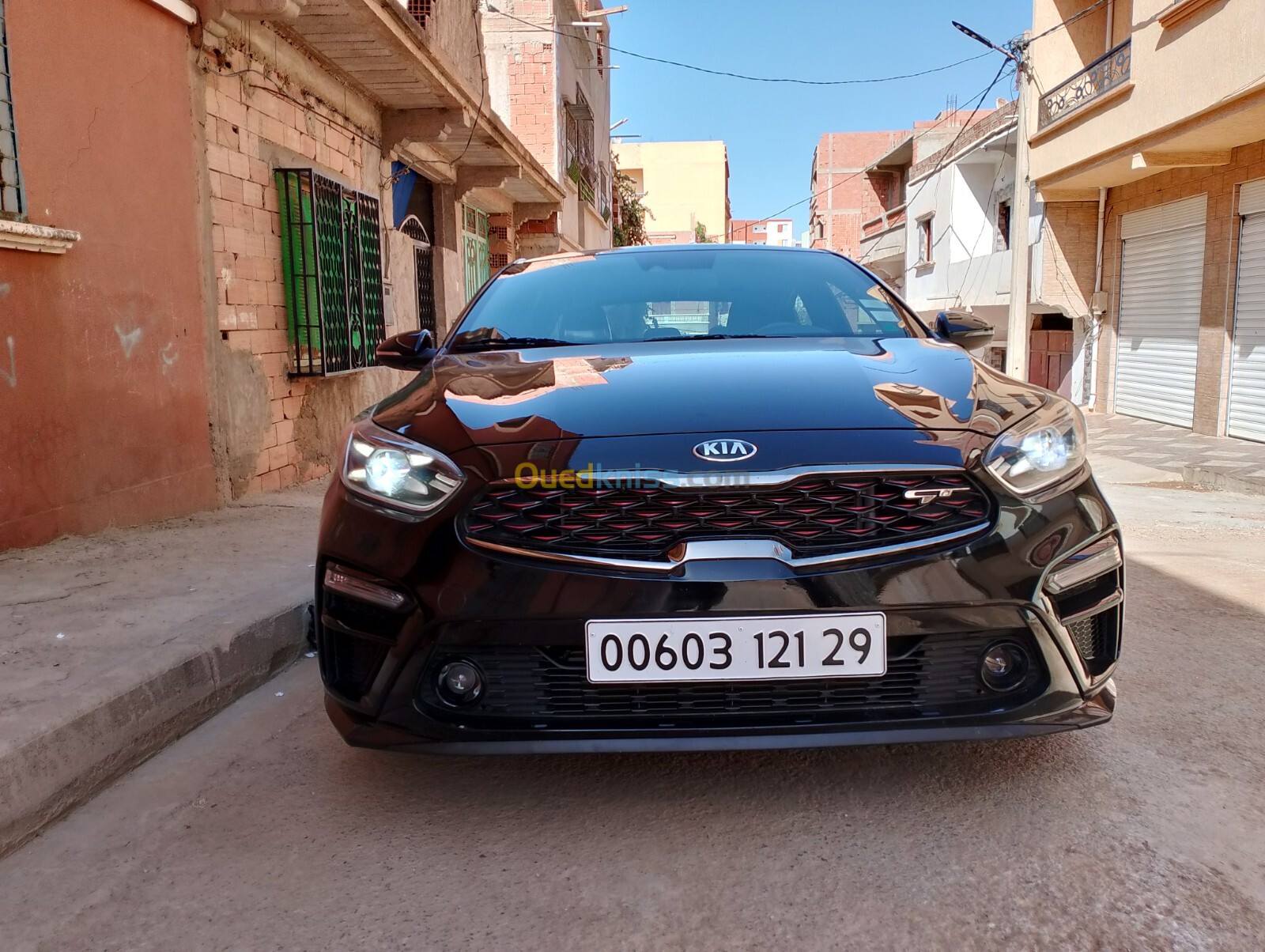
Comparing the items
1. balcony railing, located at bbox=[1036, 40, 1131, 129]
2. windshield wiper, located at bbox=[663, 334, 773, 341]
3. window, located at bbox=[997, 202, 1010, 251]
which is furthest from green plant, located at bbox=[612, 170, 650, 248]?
windshield wiper, located at bbox=[663, 334, 773, 341]

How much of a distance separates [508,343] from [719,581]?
1454mm

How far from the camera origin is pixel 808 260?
3.62 meters

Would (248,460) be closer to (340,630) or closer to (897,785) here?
(340,630)

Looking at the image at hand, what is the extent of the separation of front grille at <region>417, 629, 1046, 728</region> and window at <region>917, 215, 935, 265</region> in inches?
1032

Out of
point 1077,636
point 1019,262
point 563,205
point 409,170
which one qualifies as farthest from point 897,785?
point 563,205

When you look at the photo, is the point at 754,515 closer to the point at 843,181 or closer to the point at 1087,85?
the point at 1087,85

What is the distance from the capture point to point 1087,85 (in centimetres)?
1340

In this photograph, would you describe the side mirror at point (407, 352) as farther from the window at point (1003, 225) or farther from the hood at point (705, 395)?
the window at point (1003, 225)

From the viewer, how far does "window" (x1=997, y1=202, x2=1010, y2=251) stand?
2194 centimetres

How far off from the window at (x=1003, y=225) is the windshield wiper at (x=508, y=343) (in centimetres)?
2099

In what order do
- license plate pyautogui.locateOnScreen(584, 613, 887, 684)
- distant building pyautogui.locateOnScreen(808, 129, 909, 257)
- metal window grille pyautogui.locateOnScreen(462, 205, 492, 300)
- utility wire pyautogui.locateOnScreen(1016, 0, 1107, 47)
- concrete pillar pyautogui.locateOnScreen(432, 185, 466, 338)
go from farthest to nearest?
distant building pyautogui.locateOnScreen(808, 129, 909, 257), metal window grille pyautogui.locateOnScreen(462, 205, 492, 300), utility wire pyautogui.locateOnScreen(1016, 0, 1107, 47), concrete pillar pyautogui.locateOnScreen(432, 185, 466, 338), license plate pyautogui.locateOnScreen(584, 613, 887, 684)

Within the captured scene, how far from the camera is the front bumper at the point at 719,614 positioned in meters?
1.90

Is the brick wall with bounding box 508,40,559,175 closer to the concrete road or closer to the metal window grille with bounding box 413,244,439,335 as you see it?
the metal window grille with bounding box 413,244,439,335

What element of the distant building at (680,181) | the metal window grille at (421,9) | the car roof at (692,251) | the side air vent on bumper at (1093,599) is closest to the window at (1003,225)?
the metal window grille at (421,9)
